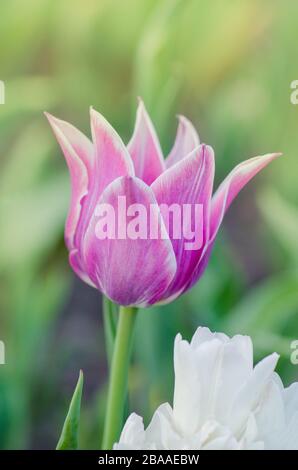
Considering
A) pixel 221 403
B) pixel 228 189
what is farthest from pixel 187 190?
pixel 221 403

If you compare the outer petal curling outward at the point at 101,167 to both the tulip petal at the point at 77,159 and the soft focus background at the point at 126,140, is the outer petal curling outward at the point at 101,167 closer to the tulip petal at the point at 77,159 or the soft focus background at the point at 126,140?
the tulip petal at the point at 77,159

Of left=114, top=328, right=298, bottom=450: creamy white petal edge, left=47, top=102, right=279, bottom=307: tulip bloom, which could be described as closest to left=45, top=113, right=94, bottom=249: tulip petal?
left=47, top=102, right=279, bottom=307: tulip bloom

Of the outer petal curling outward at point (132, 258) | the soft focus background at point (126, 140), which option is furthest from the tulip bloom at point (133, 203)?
the soft focus background at point (126, 140)

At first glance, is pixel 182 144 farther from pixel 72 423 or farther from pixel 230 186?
pixel 72 423
